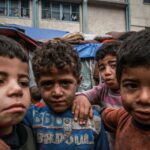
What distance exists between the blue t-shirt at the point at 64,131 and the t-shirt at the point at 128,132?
0.10 m

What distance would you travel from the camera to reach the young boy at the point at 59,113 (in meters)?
1.53

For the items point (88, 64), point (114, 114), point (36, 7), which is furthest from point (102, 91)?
point (36, 7)

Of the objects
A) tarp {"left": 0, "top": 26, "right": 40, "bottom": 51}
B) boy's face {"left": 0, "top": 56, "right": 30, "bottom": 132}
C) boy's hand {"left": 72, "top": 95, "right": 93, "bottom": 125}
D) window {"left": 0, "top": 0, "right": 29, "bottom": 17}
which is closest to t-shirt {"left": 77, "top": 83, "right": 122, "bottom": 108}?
→ boy's hand {"left": 72, "top": 95, "right": 93, "bottom": 125}

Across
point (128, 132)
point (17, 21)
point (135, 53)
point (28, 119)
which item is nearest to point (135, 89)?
point (135, 53)

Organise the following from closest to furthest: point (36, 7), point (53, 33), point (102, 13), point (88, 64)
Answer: point (88, 64)
point (53, 33)
point (36, 7)
point (102, 13)

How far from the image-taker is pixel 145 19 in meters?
17.6

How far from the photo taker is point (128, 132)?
4.39 feet

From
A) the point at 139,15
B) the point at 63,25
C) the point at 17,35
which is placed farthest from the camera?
the point at 139,15

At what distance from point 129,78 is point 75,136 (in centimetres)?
50

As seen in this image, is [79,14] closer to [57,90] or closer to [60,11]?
[60,11]

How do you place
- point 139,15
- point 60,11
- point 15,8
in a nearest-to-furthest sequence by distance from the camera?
point 15,8, point 60,11, point 139,15

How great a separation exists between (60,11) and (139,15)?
4.48 metres

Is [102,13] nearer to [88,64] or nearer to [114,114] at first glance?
[88,64]

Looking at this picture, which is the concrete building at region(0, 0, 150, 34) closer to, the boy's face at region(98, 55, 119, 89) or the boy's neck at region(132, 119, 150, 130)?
the boy's face at region(98, 55, 119, 89)
